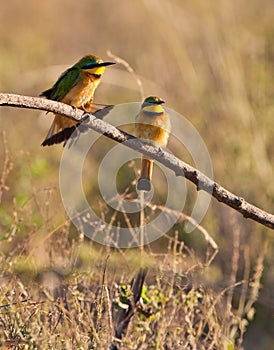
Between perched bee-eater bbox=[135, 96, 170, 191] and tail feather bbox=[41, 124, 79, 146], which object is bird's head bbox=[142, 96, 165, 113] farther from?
tail feather bbox=[41, 124, 79, 146]

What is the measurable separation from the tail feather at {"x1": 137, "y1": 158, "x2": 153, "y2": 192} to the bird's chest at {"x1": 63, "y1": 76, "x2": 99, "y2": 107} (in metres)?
0.40

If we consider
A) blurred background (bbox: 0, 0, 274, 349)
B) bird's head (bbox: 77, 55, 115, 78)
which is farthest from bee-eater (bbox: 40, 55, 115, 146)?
blurred background (bbox: 0, 0, 274, 349)

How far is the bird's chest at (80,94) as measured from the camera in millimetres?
3490

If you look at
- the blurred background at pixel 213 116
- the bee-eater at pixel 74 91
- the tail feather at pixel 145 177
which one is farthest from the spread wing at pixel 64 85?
the tail feather at pixel 145 177

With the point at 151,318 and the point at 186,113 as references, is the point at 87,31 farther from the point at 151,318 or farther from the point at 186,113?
the point at 151,318

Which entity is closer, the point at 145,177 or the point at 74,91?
the point at 145,177

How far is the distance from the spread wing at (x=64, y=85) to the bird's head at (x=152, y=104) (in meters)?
0.35

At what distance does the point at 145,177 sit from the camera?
11.1 feet

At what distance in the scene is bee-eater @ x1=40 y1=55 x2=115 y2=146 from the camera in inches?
138

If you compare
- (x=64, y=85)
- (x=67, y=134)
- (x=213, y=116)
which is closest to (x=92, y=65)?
(x=64, y=85)

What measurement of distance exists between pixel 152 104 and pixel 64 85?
437mm

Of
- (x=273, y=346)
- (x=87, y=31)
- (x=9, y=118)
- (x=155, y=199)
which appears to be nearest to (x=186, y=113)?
(x=155, y=199)

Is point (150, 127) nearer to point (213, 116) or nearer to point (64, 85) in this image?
point (64, 85)

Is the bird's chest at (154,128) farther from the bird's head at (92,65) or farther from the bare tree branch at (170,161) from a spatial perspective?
the bare tree branch at (170,161)
